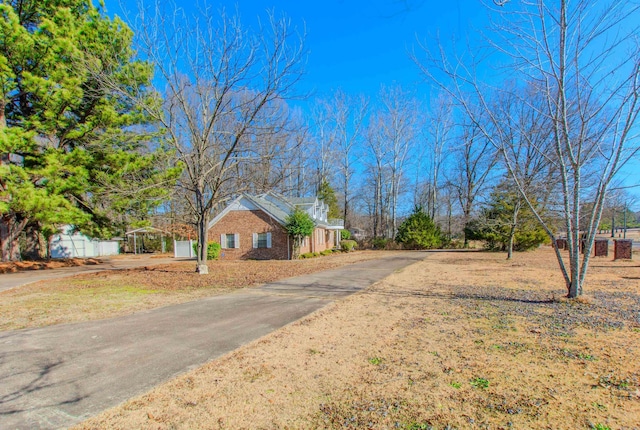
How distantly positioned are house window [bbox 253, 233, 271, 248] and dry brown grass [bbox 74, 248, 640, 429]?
16.6 meters

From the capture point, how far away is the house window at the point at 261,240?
22250mm

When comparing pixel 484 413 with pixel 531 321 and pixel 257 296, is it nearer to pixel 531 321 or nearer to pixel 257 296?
pixel 531 321

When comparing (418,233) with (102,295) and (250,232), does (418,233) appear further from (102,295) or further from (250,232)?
(102,295)

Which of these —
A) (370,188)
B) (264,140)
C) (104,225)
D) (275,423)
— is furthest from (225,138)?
(370,188)

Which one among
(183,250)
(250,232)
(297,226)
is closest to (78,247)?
(183,250)

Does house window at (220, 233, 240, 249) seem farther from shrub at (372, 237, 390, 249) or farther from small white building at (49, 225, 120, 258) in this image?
shrub at (372, 237, 390, 249)

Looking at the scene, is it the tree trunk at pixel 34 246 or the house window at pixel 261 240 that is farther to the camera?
the house window at pixel 261 240

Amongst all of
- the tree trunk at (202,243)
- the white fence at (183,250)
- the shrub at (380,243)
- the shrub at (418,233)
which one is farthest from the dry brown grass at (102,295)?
the shrub at (380,243)

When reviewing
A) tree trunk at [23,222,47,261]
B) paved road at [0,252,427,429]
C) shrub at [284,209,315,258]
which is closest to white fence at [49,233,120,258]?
tree trunk at [23,222,47,261]

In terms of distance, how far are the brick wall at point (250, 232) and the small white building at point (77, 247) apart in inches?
489

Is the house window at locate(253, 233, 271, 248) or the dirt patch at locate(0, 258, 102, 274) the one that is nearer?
the dirt patch at locate(0, 258, 102, 274)

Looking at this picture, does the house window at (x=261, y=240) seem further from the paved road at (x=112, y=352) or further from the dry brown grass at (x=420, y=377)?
the dry brown grass at (x=420, y=377)

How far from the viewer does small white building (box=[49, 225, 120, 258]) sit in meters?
27.8

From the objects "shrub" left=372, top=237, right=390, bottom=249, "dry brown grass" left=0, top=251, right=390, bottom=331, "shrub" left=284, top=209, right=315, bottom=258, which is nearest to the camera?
"dry brown grass" left=0, top=251, right=390, bottom=331
